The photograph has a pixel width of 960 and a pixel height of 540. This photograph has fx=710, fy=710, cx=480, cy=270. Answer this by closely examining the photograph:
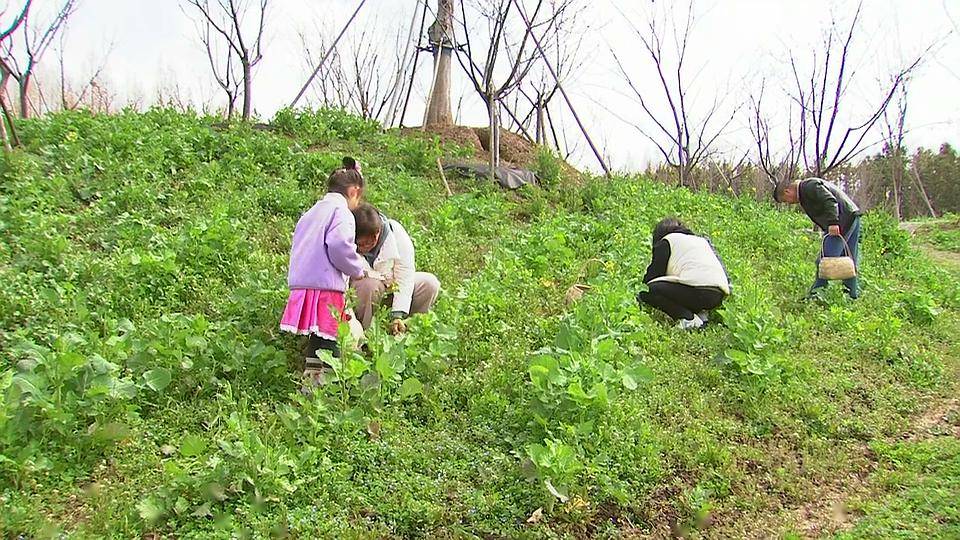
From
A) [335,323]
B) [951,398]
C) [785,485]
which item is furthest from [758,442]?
[335,323]

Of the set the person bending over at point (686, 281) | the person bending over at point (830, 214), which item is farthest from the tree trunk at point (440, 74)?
the person bending over at point (686, 281)

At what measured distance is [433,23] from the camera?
11.2m

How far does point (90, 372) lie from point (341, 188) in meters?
1.59

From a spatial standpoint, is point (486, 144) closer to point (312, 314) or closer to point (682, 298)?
point (682, 298)

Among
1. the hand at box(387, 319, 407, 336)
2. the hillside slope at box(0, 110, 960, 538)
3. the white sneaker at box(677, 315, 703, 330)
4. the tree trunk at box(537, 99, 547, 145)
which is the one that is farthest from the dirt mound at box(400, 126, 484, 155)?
the hand at box(387, 319, 407, 336)

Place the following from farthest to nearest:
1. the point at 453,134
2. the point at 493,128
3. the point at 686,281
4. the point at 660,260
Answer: the point at 453,134
the point at 493,128
the point at 660,260
the point at 686,281

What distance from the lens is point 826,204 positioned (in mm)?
6254

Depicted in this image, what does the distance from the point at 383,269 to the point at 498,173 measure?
16.7 feet

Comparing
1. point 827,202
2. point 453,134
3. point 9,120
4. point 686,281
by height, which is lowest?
point 686,281

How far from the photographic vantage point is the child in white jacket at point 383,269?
4312 mm

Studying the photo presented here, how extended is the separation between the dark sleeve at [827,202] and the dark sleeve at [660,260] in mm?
1849

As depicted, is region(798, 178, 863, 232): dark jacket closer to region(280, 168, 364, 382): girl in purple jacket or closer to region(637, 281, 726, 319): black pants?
region(637, 281, 726, 319): black pants

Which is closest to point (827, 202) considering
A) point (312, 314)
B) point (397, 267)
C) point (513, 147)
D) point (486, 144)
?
point (397, 267)

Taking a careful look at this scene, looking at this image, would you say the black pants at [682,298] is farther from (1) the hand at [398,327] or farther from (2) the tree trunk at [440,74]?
(2) the tree trunk at [440,74]
